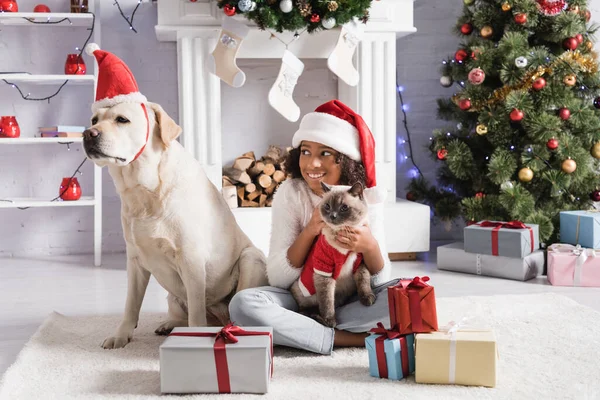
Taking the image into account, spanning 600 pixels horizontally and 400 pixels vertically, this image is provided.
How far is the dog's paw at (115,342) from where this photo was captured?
2201 millimetres

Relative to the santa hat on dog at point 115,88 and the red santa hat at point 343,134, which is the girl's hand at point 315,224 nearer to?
the red santa hat at point 343,134

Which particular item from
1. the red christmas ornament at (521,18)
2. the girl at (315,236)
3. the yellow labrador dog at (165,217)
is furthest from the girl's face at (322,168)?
the red christmas ornament at (521,18)

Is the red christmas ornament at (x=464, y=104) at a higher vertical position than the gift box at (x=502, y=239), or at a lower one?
higher

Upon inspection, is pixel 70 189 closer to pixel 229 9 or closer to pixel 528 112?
pixel 229 9

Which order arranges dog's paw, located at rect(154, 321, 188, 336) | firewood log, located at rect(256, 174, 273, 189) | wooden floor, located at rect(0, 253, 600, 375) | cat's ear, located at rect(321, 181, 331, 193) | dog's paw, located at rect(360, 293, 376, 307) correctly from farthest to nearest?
firewood log, located at rect(256, 174, 273, 189) < wooden floor, located at rect(0, 253, 600, 375) < dog's paw, located at rect(154, 321, 188, 336) < dog's paw, located at rect(360, 293, 376, 307) < cat's ear, located at rect(321, 181, 331, 193)

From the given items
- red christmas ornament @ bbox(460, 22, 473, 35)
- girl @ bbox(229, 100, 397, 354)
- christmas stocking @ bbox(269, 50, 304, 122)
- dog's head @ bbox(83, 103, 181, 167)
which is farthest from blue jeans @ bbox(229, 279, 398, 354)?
red christmas ornament @ bbox(460, 22, 473, 35)

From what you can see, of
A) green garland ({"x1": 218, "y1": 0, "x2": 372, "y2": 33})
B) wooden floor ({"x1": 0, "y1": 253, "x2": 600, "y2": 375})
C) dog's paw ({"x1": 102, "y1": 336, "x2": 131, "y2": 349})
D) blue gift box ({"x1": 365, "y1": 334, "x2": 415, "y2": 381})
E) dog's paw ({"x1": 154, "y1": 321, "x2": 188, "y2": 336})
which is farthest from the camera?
green garland ({"x1": 218, "y1": 0, "x2": 372, "y2": 33})

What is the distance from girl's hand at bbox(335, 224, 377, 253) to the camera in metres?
1.95

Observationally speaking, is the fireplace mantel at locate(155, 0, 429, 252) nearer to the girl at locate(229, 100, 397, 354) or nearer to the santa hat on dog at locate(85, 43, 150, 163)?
the girl at locate(229, 100, 397, 354)

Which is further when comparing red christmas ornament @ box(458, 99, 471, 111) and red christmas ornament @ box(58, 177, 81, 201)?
red christmas ornament @ box(58, 177, 81, 201)

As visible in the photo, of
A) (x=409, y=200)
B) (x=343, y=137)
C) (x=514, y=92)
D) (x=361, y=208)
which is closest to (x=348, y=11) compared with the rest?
(x=514, y=92)

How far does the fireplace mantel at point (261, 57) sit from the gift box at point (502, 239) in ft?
1.45

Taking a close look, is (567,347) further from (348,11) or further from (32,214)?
(32,214)

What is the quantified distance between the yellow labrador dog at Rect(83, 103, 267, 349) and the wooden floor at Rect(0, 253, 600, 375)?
0.54m
